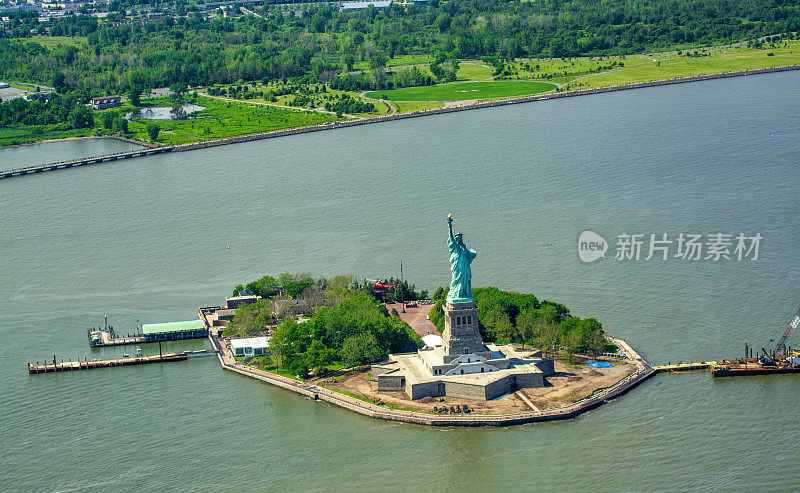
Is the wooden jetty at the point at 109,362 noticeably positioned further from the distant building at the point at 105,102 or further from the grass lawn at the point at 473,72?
the grass lawn at the point at 473,72

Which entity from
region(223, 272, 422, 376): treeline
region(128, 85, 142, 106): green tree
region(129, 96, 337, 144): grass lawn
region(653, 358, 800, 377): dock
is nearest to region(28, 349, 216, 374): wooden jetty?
region(223, 272, 422, 376): treeline

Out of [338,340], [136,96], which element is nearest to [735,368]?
[338,340]


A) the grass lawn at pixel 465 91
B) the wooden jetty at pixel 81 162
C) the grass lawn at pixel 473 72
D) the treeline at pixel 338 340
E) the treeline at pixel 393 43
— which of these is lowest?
the treeline at pixel 338 340

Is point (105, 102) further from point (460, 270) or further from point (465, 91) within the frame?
point (460, 270)

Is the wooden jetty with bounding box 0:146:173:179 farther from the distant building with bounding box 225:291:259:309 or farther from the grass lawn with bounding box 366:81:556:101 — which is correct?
the distant building with bounding box 225:291:259:309

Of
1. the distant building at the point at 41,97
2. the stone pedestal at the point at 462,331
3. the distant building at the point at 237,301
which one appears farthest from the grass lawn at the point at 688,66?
the stone pedestal at the point at 462,331

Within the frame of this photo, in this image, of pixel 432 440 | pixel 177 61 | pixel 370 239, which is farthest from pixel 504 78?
pixel 432 440

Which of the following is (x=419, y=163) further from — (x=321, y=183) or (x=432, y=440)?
(x=432, y=440)
